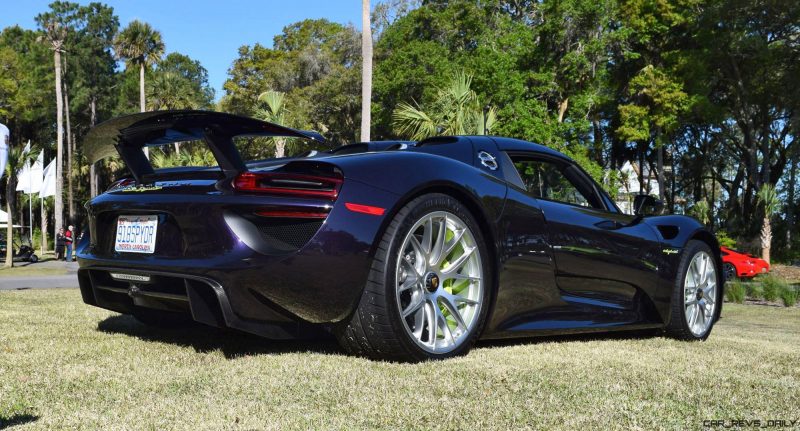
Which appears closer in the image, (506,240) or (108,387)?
(108,387)

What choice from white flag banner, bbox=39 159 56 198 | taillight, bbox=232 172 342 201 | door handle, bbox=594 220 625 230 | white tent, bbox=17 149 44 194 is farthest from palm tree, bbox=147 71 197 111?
taillight, bbox=232 172 342 201

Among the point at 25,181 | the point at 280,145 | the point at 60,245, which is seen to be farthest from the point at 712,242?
the point at 25,181

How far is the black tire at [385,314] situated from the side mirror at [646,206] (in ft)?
7.32

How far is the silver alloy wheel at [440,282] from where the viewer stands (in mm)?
3553

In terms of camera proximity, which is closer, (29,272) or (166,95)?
(29,272)

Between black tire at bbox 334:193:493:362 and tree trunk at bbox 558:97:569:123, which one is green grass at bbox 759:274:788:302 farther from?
tree trunk at bbox 558:97:569:123

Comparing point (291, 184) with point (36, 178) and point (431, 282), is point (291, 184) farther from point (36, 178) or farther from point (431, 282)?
point (36, 178)

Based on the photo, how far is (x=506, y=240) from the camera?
3881 mm

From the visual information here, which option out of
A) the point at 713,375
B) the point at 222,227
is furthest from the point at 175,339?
the point at 713,375

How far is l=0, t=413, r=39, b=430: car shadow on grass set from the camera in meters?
2.23

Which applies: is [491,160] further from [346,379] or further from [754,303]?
[754,303]

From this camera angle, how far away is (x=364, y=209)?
330 centimetres

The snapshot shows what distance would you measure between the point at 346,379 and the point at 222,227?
2.86ft

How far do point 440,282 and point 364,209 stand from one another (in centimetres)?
62
